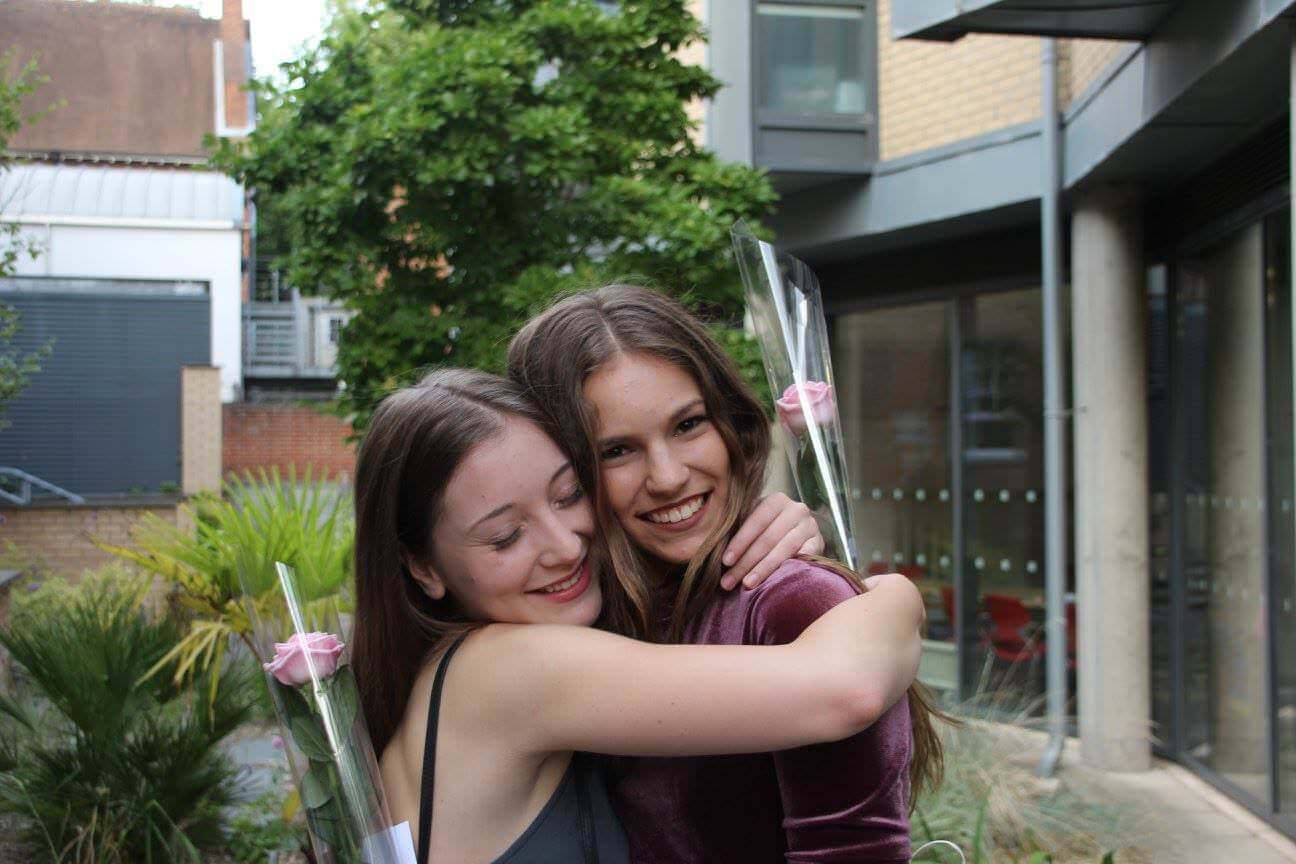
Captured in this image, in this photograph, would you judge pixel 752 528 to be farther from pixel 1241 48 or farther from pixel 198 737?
pixel 1241 48

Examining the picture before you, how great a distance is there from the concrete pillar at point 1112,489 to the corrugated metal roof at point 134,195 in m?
9.21

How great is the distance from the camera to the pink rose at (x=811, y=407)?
6.42ft

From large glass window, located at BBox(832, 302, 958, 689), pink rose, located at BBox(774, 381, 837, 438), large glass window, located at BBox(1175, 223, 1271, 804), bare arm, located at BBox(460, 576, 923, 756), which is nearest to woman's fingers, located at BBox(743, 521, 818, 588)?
bare arm, located at BBox(460, 576, 923, 756)

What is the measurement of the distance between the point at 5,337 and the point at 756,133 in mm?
5614

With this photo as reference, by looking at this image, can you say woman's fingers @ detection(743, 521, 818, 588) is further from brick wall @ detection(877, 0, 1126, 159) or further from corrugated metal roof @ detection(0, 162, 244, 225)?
corrugated metal roof @ detection(0, 162, 244, 225)

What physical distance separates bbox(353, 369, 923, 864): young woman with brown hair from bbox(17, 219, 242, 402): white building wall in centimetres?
1249

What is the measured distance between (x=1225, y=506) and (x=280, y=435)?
16.5 m

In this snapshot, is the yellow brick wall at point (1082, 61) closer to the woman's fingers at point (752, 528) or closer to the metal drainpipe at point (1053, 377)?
the metal drainpipe at point (1053, 377)

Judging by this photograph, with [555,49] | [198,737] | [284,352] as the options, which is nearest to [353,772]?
[198,737]

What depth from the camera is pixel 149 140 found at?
18844 millimetres

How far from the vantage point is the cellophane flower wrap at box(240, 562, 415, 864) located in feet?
5.39

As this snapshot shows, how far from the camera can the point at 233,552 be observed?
5098mm

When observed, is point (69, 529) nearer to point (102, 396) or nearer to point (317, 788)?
point (102, 396)

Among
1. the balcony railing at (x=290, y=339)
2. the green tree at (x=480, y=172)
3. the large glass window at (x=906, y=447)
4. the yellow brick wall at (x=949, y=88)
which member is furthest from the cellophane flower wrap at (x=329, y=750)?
the balcony railing at (x=290, y=339)
